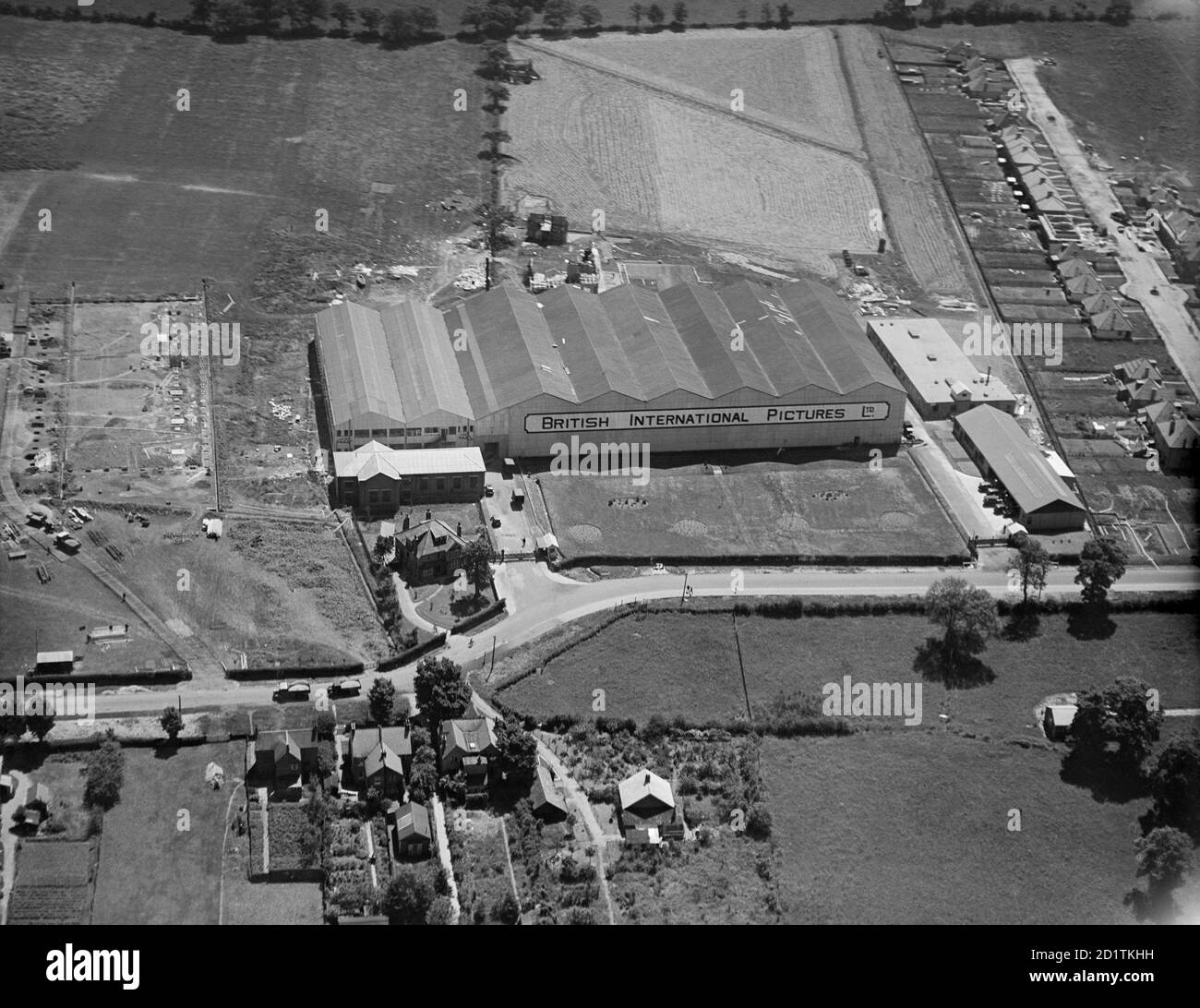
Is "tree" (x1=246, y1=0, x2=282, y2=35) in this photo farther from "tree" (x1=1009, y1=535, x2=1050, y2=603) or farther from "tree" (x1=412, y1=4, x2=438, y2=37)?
"tree" (x1=1009, y1=535, x2=1050, y2=603)

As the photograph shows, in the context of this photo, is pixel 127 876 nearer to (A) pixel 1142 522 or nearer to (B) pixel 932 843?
(B) pixel 932 843

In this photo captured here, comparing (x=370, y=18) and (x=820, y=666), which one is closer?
(x=820, y=666)

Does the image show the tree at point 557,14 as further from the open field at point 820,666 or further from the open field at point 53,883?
the open field at point 53,883

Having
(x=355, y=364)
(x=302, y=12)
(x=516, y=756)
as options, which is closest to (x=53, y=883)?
(x=516, y=756)

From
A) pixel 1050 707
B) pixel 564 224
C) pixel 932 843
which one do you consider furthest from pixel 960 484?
pixel 564 224

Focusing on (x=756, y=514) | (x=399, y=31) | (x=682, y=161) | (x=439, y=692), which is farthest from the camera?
(x=399, y=31)

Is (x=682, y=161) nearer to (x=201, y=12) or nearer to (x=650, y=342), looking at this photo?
(x=650, y=342)
